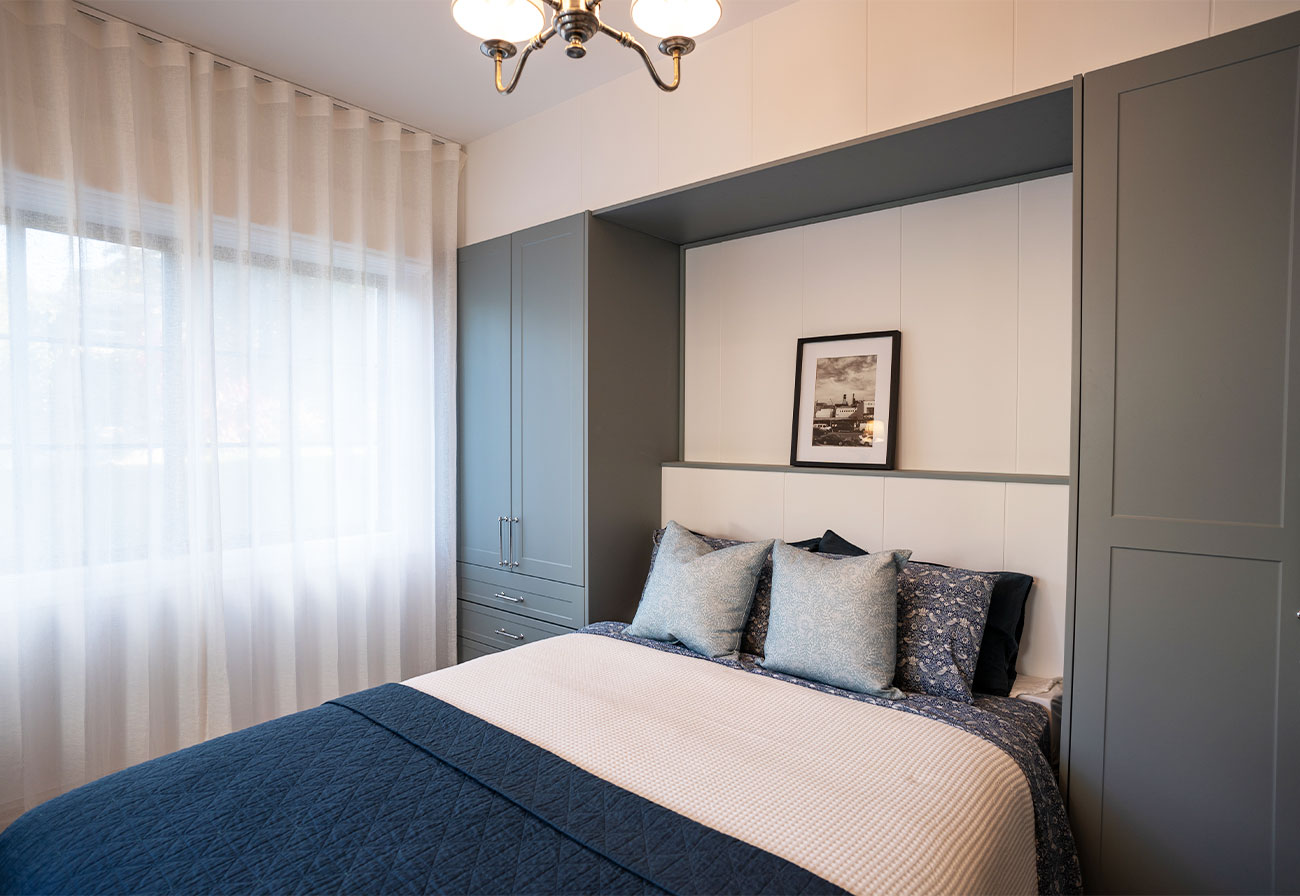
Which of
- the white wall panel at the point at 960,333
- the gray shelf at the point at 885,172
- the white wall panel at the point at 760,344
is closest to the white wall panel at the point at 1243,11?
the gray shelf at the point at 885,172

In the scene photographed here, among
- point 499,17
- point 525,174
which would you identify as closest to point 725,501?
point 525,174

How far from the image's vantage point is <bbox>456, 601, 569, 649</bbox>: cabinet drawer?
118 inches

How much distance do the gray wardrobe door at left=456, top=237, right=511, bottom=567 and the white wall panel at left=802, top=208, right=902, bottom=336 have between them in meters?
1.32

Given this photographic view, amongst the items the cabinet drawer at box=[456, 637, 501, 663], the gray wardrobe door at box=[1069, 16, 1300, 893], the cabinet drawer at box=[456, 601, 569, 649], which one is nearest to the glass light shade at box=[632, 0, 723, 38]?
the gray wardrobe door at box=[1069, 16, 1300, 893]

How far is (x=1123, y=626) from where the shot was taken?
168cm

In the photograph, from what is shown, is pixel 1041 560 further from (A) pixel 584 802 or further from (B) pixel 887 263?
(A) pixel 584 802

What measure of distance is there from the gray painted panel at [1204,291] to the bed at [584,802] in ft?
2.46

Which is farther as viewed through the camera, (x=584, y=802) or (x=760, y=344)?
(x=760, y=344)

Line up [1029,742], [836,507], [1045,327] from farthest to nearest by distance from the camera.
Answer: [836,507] → [1045,327] → [1029,742]

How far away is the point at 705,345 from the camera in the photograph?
10.2 feet

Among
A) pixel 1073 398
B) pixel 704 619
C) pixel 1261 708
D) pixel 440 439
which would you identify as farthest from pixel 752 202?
pixel 1261 708

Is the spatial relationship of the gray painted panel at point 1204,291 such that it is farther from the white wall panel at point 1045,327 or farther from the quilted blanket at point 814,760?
the quilted blanket at point 814,760

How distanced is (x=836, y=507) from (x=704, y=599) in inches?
26.6

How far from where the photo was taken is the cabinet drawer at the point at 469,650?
3.25 meters
